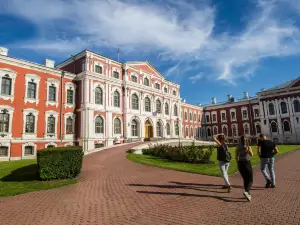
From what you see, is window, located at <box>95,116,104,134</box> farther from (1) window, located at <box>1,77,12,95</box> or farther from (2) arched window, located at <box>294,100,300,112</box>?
(2) arched window, located at <box>294,100,300,112</box>

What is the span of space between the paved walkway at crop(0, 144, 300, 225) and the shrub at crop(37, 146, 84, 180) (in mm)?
1642

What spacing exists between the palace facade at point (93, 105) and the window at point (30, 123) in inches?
2.8

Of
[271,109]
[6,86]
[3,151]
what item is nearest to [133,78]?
[6,86]

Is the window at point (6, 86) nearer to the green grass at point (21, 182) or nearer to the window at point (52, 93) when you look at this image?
the window at point (52, 93)

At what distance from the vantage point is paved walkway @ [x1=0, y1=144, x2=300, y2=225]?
520 centimetres

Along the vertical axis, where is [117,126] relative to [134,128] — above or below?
above

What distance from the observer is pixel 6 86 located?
2219 centimetres

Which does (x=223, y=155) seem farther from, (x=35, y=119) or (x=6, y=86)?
(x=6, y=86)

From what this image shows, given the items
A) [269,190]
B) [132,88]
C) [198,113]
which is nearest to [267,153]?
[269,190]

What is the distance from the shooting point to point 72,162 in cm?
1097

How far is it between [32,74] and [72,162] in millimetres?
17634

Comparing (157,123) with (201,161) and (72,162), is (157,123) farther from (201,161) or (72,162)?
(72,162)

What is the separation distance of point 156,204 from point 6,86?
74.1ft

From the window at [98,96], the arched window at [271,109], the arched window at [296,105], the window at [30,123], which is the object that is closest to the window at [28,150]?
the window at [30,123]
